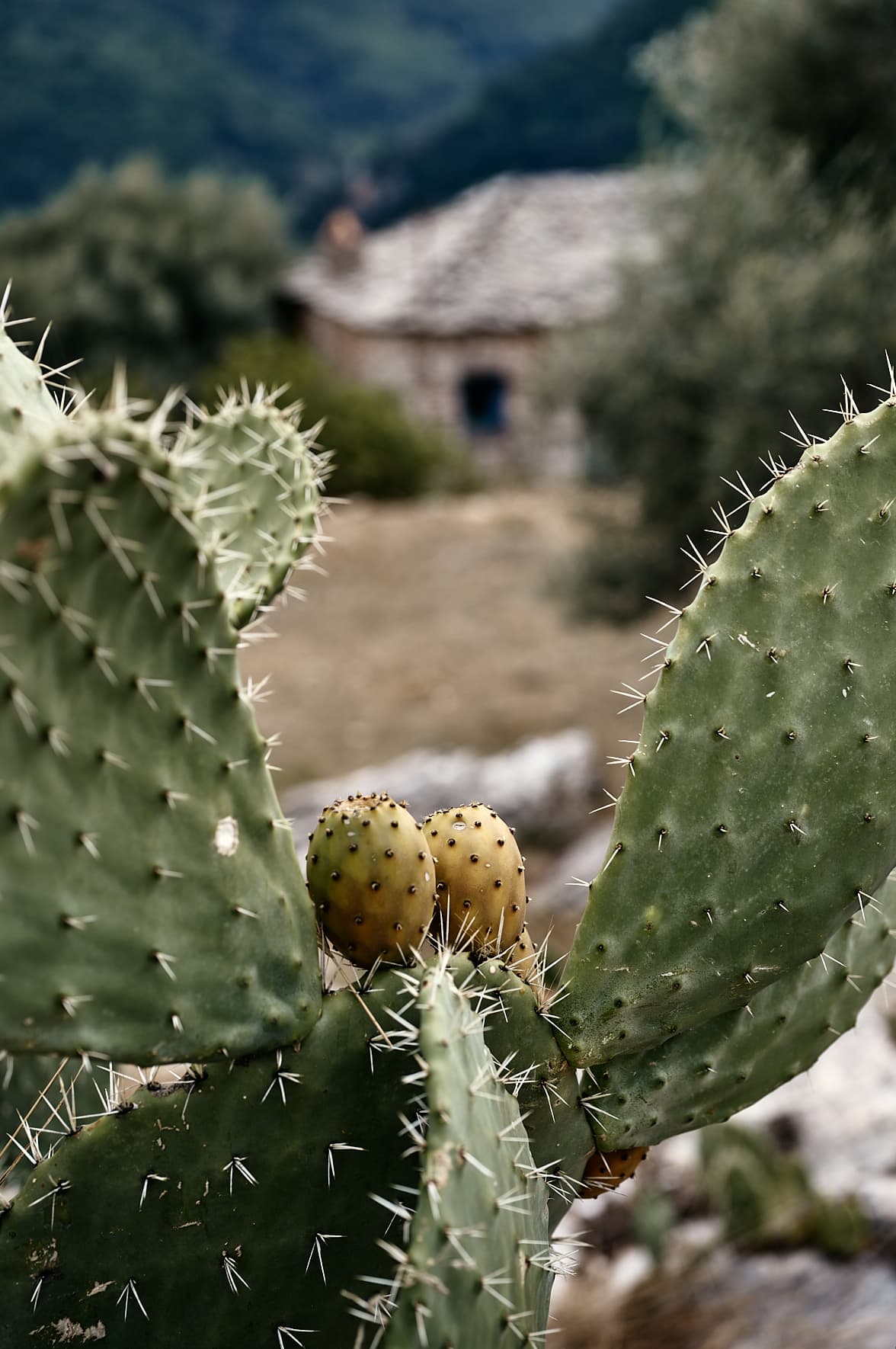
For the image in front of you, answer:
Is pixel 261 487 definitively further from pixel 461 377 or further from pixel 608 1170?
pixel 461 377

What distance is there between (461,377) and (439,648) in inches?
319

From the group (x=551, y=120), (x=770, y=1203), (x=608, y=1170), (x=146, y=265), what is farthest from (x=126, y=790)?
(x=551, y=120)

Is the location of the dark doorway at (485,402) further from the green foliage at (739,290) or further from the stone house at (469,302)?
the green foliage at (739,290)

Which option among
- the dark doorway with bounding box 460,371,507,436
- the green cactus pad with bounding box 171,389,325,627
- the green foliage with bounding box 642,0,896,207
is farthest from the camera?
the dark doorway with bounding box 460,371,507,436

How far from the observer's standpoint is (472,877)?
47.0 inches

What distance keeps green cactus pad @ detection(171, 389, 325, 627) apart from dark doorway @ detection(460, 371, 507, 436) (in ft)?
48.4

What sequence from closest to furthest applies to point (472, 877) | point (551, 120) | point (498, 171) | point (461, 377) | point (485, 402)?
point (472, 877) → point (461, 377) → point (485, 402) → point (498, 171) → point (551, 120)

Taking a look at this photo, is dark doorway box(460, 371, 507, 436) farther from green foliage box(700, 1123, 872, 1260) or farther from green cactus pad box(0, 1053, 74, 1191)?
green cactus pad box(0, 1053, 74, 1191)

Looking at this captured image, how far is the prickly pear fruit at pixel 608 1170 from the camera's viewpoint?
1279 mm

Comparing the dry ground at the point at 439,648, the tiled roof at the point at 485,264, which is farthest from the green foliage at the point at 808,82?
the tiled roof at the point at 485,264

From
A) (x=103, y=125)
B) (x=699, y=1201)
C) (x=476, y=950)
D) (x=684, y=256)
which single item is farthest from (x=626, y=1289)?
(x=103, y=125)

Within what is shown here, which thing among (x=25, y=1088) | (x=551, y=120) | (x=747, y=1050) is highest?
(x=551, y=120)

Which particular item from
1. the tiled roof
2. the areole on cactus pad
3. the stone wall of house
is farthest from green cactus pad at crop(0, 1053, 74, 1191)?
the stone wall of house

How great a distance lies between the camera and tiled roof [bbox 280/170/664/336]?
615 inches
